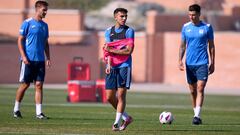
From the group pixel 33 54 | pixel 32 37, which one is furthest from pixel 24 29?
pixel 33 54

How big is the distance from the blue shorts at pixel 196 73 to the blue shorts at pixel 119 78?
2749 mm

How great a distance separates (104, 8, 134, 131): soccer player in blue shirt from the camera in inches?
651

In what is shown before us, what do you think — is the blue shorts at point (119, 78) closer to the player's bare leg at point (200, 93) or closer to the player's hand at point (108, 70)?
the player's hand at point (108, 70)

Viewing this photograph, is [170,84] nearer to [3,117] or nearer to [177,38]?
[177,38]

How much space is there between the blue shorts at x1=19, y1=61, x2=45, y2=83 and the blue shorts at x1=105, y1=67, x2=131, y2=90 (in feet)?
9.28

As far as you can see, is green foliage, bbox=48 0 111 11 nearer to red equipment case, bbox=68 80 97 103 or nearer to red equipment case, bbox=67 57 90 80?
red equipment case, bbox=67 57 90 80

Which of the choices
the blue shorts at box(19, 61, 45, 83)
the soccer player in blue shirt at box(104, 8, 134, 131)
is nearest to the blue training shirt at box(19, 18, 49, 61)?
the blue shorts at box(19, 61, 45, 83)

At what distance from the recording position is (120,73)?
16.6 metres

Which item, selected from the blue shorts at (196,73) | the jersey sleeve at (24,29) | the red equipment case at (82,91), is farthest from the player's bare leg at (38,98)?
the red equipment case at (82,91)

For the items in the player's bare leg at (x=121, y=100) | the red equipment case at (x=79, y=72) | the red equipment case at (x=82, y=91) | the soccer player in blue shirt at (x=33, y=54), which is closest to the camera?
the player's bare leg at (x=121, y=100)

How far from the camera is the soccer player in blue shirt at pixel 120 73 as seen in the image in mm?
16531

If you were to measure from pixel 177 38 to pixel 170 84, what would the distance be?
274 centimetres

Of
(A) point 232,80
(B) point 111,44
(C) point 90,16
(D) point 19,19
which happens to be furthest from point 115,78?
(C) point 90,16

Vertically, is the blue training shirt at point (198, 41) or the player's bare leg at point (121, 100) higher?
the blue training shirt at point (198, 41)
